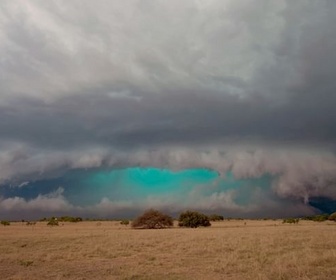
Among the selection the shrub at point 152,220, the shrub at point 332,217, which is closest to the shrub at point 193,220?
the shrub at point 152,220

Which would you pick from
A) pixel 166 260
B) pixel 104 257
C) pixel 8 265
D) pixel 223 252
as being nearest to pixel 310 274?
pixel 166 260

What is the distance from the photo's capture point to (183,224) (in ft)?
338

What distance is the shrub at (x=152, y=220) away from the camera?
98.3 m

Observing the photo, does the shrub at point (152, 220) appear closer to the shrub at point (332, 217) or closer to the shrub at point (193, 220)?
the shrub at point (193, 220)

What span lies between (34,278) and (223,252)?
17.6 m

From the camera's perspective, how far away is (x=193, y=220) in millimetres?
102062

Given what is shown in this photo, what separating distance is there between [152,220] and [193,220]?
1030 centimetres

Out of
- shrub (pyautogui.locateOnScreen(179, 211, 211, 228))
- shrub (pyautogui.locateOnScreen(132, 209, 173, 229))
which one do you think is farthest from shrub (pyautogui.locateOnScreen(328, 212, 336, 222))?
shrub (pyautogui.locateOnScreen(132, 209, 173, 229))

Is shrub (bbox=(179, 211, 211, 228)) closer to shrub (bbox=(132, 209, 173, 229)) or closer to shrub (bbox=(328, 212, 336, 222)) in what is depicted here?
shrub (bbox=(132, 209, 173, 229))

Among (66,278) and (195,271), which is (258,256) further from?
(66,278)

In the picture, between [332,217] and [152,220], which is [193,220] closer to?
[152,220]

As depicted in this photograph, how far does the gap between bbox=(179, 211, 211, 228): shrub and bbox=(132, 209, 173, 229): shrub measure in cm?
349

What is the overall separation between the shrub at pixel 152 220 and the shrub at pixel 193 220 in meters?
3.49

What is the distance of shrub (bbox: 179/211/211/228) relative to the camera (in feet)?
334
